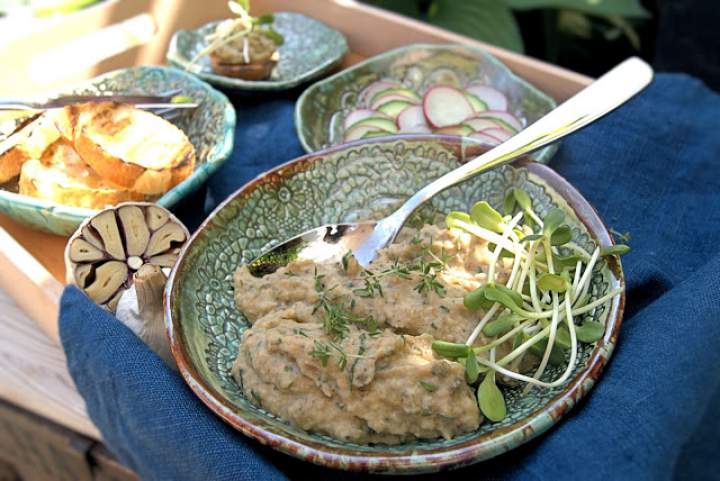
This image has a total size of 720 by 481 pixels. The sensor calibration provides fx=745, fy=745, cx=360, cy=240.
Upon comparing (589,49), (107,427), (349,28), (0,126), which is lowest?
(589,49)

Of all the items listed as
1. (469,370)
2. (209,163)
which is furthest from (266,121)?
(469,370)

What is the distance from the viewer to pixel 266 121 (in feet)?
7.76

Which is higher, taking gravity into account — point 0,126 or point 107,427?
point 0,126

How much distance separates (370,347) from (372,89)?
1.29 metres

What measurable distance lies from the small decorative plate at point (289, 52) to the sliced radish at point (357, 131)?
348 millimetres

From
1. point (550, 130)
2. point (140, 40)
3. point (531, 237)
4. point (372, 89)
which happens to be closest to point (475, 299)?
point (531, 237)

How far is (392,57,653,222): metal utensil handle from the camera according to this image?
5.43ft

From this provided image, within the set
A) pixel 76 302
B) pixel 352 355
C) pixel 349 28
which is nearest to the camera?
pixel 352 355

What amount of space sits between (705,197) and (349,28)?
1.42 metres

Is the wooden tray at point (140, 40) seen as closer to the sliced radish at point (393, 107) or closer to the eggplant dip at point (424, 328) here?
the sliced radish at point (393, 107)

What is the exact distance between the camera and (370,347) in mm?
1301

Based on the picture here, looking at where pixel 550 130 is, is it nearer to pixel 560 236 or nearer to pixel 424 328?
pixel 560 236

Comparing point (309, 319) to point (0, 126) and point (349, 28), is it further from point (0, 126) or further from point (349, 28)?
point (349, 28)

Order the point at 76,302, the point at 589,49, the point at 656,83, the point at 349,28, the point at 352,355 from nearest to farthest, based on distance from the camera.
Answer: the point at 352,355 < the point at 76,302 < the point at 656,83 < the point at 349,28 < the point at 589,49
